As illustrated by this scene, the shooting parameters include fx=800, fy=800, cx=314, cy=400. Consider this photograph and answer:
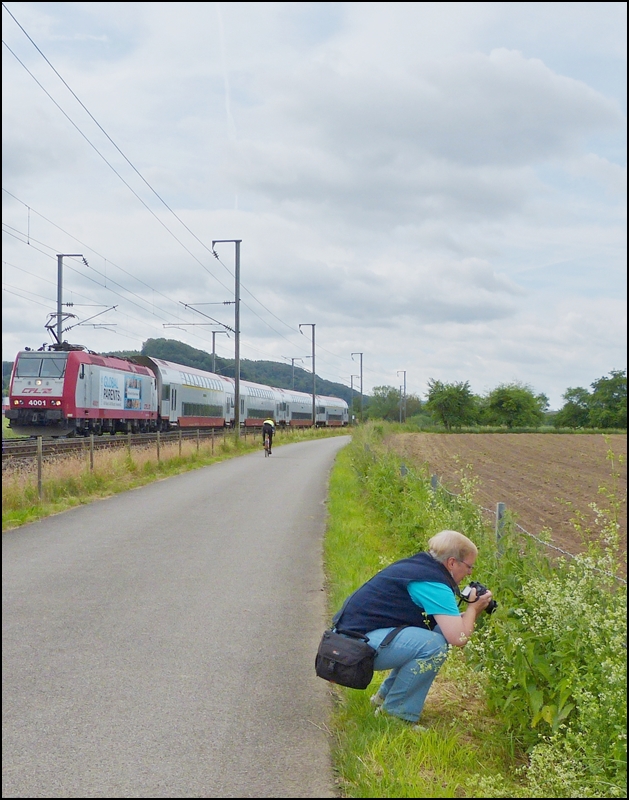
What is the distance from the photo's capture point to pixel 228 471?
24281 mm

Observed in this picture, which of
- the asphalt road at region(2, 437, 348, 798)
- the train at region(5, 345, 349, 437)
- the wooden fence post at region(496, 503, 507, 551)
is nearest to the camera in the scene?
the asphalt road at region(2, 437, 348, 798)

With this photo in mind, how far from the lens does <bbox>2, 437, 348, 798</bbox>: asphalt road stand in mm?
4082

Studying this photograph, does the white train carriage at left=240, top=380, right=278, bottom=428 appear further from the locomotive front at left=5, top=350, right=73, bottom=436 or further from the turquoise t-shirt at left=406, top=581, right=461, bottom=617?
the turquoise t-shirt at left=406, top=581, right=461, bottom=617

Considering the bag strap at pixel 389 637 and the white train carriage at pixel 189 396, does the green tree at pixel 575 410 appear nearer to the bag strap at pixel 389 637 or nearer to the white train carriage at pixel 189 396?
the bag strap at pixel 389 637

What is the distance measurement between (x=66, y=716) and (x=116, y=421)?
2890 centimetres

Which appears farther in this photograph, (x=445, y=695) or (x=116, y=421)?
(x=116, y=421)

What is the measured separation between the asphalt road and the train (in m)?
15.4

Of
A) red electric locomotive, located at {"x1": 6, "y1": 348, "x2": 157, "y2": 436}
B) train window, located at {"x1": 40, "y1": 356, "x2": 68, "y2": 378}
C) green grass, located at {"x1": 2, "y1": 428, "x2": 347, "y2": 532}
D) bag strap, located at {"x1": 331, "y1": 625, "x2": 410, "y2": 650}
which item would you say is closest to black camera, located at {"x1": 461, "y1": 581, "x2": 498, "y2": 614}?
bag strap, located at {"x1": 331, "y1": 625, "x2": 410, "y2": 650}

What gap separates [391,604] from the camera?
4902mm

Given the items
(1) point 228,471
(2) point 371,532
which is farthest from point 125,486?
(2) point 371,532

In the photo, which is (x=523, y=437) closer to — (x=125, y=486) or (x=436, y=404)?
(x=436, y=404)

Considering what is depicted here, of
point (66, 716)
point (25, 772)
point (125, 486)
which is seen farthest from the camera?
point (125, 486)

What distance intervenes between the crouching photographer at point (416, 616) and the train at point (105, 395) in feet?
77.8

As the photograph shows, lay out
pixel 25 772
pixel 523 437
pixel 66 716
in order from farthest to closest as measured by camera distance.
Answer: pixel 523 437
pixel 66 716
pixel 25 772
